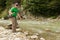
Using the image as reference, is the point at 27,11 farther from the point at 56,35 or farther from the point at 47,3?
the point at 56,35

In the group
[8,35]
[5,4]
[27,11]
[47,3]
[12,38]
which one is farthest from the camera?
[5,4]

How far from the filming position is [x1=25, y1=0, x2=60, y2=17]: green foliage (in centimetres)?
2152

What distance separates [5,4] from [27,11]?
5467 millimetres

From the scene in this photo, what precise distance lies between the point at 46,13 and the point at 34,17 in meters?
1.33

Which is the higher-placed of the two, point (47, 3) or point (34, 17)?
point (47, 3)

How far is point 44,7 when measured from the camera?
2198 centimetres

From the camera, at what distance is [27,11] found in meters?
23.6

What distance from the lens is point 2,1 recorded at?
93.7 feet

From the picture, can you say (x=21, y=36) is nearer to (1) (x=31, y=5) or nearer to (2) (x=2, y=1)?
(1) (x=31, y=5)

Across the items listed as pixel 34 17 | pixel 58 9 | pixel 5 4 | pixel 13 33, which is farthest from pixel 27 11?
pixel 13 33

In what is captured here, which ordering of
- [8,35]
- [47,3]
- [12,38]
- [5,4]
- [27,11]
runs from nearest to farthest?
[12,38], [8,35], [47,3], [27,11], [5,4]

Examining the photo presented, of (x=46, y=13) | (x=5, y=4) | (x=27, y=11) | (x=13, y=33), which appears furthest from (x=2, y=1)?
(x=13, y=33)

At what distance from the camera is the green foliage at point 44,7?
21.5 m

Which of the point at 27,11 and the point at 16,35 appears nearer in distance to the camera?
the point at 16,35
